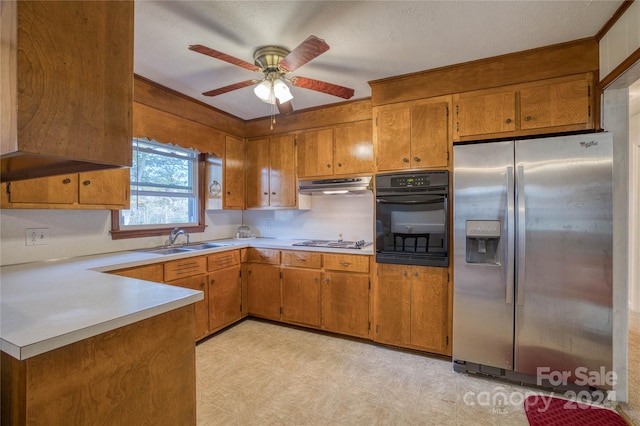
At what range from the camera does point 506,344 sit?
7.29 ft

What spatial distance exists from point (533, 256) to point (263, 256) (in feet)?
8.33

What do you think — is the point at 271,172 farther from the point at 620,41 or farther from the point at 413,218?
the point at 620,41

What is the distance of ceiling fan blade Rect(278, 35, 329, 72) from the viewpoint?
1568mm

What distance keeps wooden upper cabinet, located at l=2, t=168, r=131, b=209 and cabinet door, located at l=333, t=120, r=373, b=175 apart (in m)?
2.05

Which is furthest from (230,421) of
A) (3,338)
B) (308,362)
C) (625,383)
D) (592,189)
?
(592,189)

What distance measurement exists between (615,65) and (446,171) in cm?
119

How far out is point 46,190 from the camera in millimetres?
2053

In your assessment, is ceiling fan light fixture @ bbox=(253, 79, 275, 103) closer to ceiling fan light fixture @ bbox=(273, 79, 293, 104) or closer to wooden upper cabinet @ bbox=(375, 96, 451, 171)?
ceiling fan light fixture @ bbox=(273, 79, 293, 104)

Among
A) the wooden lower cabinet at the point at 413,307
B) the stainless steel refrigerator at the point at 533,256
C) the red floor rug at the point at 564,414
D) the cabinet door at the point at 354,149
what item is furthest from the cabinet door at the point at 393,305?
the cabinet door at the point at 354,149

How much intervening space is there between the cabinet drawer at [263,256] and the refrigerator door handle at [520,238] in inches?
88.1

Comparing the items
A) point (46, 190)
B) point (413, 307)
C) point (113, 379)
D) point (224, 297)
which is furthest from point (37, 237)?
point (413, 307)

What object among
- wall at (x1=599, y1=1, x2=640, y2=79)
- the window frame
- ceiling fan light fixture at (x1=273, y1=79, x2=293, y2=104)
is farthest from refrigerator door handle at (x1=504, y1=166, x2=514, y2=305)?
the window frame

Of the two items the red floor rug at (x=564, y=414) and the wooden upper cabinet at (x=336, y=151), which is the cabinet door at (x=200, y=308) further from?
the red floor rug at (x=564, y=414)

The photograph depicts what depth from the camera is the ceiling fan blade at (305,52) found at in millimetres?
1568
